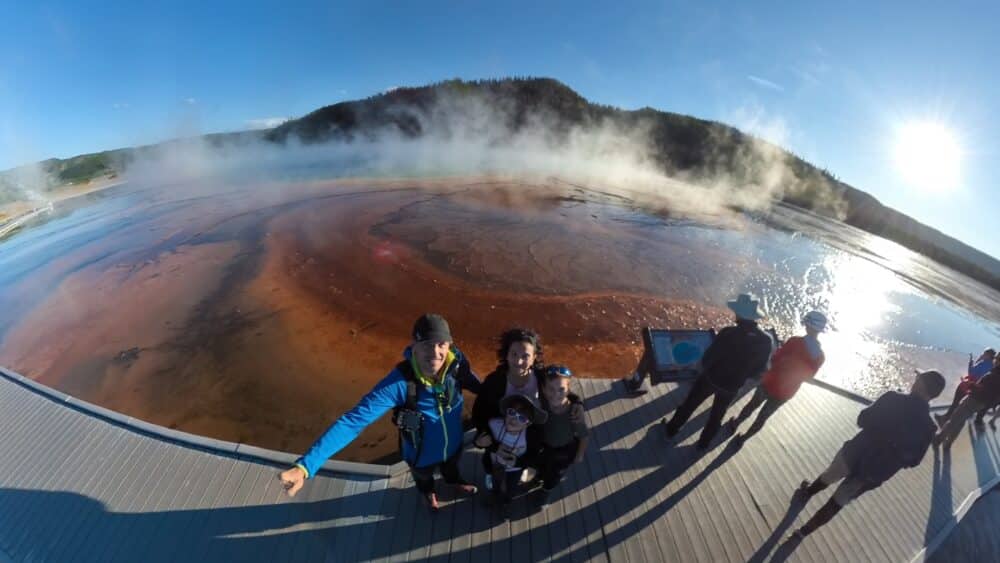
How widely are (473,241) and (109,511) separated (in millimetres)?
9624

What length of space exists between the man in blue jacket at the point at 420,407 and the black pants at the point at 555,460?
0.65 m

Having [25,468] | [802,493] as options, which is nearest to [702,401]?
[802,493]

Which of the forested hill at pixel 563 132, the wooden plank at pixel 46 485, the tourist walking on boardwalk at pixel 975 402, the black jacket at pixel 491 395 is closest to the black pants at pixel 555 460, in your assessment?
the black jacket at pixel 491 395

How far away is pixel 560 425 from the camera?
2488mm

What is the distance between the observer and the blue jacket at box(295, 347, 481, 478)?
212cm

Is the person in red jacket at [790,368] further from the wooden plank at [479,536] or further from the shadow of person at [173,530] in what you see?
the shadow of person at [173,530]

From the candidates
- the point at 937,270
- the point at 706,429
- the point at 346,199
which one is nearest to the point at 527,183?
the point at 346,199

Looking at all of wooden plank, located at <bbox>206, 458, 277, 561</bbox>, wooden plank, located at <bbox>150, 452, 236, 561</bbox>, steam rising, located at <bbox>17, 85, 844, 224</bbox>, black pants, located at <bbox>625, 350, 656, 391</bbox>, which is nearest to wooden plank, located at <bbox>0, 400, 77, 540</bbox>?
wooden plank, located at <bbox>150, 452, 236, 561</bbox>

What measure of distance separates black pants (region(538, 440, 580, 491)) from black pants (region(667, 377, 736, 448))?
5.23 ft

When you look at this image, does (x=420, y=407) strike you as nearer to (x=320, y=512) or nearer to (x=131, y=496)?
(x=320, y=512)

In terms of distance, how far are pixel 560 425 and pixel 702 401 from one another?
1.98 metres

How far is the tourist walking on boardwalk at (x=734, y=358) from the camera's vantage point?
3112 millimetres

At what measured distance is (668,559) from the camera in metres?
2.92

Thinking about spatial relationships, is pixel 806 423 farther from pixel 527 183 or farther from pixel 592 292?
pixel 527 183
